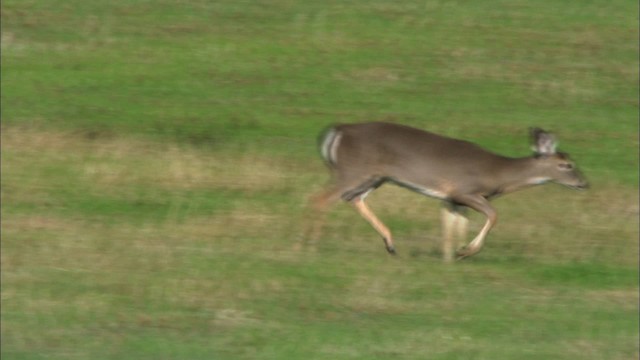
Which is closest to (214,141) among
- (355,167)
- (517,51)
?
(355,167)

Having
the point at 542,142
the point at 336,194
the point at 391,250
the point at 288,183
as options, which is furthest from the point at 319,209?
the point at 542,142

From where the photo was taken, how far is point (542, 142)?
15.1m

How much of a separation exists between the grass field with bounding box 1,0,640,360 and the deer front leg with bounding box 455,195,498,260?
141mm

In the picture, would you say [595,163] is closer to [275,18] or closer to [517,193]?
[517,193]

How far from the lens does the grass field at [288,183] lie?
11180 millimetres

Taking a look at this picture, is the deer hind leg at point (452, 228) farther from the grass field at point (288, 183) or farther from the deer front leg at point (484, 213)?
the grass field at point (288, 183)

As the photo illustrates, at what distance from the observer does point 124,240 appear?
46.1 ft

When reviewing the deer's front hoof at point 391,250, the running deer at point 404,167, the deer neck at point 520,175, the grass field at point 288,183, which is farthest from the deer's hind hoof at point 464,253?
the deer neck at point 520,175

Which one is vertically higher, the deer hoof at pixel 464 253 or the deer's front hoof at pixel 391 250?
the deer hoof at pixel 464 253

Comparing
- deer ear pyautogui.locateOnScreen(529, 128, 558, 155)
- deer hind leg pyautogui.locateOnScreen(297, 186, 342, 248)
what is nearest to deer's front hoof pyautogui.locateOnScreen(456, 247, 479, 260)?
deer hind leg pyautogui.locateOnScreen(297, 186, 342, 248)

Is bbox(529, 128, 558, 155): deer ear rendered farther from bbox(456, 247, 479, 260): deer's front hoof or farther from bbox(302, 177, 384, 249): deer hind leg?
bbox(456, 247, 479, 260): deer's front hoof

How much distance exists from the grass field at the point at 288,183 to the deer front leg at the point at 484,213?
141mm

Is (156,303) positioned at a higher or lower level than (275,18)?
lower

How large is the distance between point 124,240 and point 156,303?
95.5 inches
